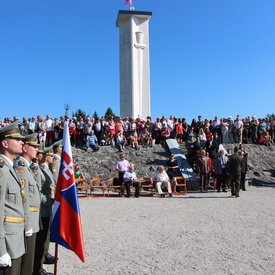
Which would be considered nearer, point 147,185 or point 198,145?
point 147,185

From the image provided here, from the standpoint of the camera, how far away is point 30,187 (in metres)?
4.07

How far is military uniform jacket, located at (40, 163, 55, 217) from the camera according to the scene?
4.78 metres

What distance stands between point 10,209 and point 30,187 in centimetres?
103

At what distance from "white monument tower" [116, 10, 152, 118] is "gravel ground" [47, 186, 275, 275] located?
55.2 feet

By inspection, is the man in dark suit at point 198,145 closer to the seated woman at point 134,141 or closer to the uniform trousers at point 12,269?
the seated woman at point 134,141

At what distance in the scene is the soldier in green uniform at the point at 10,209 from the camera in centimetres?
288

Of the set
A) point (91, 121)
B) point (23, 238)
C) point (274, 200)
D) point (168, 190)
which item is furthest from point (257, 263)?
point (91, 121)

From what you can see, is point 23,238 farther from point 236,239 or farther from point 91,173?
point 91,173

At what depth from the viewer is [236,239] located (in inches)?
237

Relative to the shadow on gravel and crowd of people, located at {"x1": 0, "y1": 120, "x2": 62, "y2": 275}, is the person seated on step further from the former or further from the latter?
crowd of people, located at {"x1": 0, "y1": 120, "x2": 62, "y2": 275}

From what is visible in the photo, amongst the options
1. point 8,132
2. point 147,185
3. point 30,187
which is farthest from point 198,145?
point 8,132

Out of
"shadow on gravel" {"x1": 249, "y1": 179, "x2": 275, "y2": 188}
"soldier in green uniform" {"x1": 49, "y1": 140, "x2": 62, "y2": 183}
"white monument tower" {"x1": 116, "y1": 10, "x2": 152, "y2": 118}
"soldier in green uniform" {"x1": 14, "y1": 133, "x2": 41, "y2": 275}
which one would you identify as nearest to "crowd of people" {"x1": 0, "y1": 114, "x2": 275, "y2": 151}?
"shadow on gravel" {"x1": 249, "y1": 179, "x2": 275, "y2": 188}

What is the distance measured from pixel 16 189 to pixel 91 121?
14.9 meters

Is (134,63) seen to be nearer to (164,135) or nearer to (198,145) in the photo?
(164,135)
